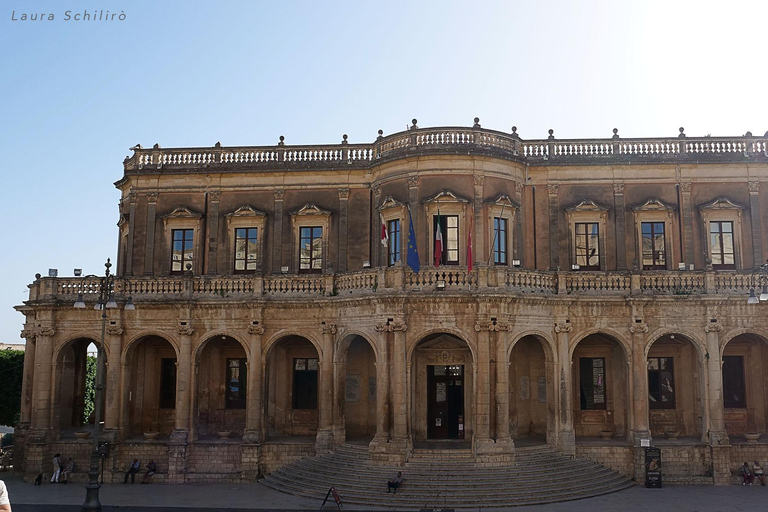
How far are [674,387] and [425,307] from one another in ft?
40.9

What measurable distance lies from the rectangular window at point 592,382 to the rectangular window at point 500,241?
6119mm

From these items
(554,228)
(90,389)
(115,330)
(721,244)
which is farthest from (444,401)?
(90,389)

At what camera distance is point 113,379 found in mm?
31062

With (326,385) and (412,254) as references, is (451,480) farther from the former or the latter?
(412,254)

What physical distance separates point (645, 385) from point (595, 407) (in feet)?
9.66

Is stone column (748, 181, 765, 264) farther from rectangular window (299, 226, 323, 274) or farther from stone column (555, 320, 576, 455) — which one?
rectangular window (299, 226, 323, 274)

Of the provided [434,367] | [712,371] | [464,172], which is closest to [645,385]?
[712,371]

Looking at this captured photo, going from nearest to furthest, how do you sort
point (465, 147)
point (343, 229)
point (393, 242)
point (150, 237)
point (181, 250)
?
1. point (465, 147)
2. point (393, 242)
3. point (343, 229)
4. point (150, 237)
5. point (181, 250)

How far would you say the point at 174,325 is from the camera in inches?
1234

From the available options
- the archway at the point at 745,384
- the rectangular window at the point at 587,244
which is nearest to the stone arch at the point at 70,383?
the rectangular window at the point at 587,244

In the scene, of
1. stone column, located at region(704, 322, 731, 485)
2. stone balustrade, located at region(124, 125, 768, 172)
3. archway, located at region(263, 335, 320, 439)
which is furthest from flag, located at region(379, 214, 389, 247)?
stone column, located at region(704, 322, 731, 485)

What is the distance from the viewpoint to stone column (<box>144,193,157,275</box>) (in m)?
33.3

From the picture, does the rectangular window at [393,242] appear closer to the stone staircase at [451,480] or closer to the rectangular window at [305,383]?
the rectangular window at [305,383]

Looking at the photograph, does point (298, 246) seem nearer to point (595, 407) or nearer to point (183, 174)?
point (183, 174)
